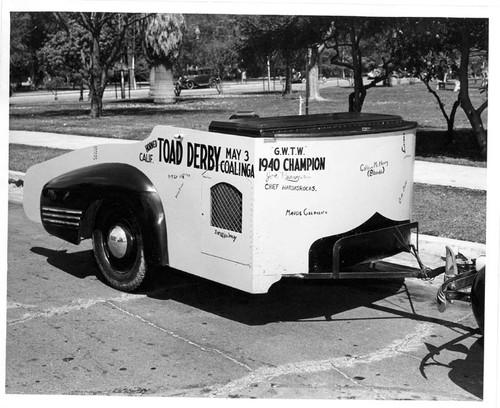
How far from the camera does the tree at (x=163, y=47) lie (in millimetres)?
23000

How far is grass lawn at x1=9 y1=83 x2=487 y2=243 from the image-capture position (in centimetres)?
881

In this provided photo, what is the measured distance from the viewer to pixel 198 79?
3272 cm

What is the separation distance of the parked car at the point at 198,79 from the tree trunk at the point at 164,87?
402 centimetres

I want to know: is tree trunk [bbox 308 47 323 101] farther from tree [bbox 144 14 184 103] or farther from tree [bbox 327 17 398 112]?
tree [bbox 144 14 184 103]

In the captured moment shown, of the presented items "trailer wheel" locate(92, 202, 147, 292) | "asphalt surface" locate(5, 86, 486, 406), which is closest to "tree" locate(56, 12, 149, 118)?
"trailer wheel" locate(92, 202, 147, 292)

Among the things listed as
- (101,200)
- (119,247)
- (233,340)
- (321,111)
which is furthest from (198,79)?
(233,340)

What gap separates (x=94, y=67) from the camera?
2116 centimetres

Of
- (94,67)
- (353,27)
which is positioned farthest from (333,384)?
(94,67)

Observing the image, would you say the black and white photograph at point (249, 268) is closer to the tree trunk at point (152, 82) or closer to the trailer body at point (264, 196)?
the trailer body at point (264, 196)

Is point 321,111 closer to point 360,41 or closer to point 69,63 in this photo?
point 360,41

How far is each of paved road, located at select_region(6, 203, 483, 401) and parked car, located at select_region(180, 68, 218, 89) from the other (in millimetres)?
24414

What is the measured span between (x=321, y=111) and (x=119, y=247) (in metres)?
11.5

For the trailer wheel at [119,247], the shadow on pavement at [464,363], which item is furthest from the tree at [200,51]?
the shadow on pavement at [464,363]

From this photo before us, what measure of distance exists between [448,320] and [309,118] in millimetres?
1835
